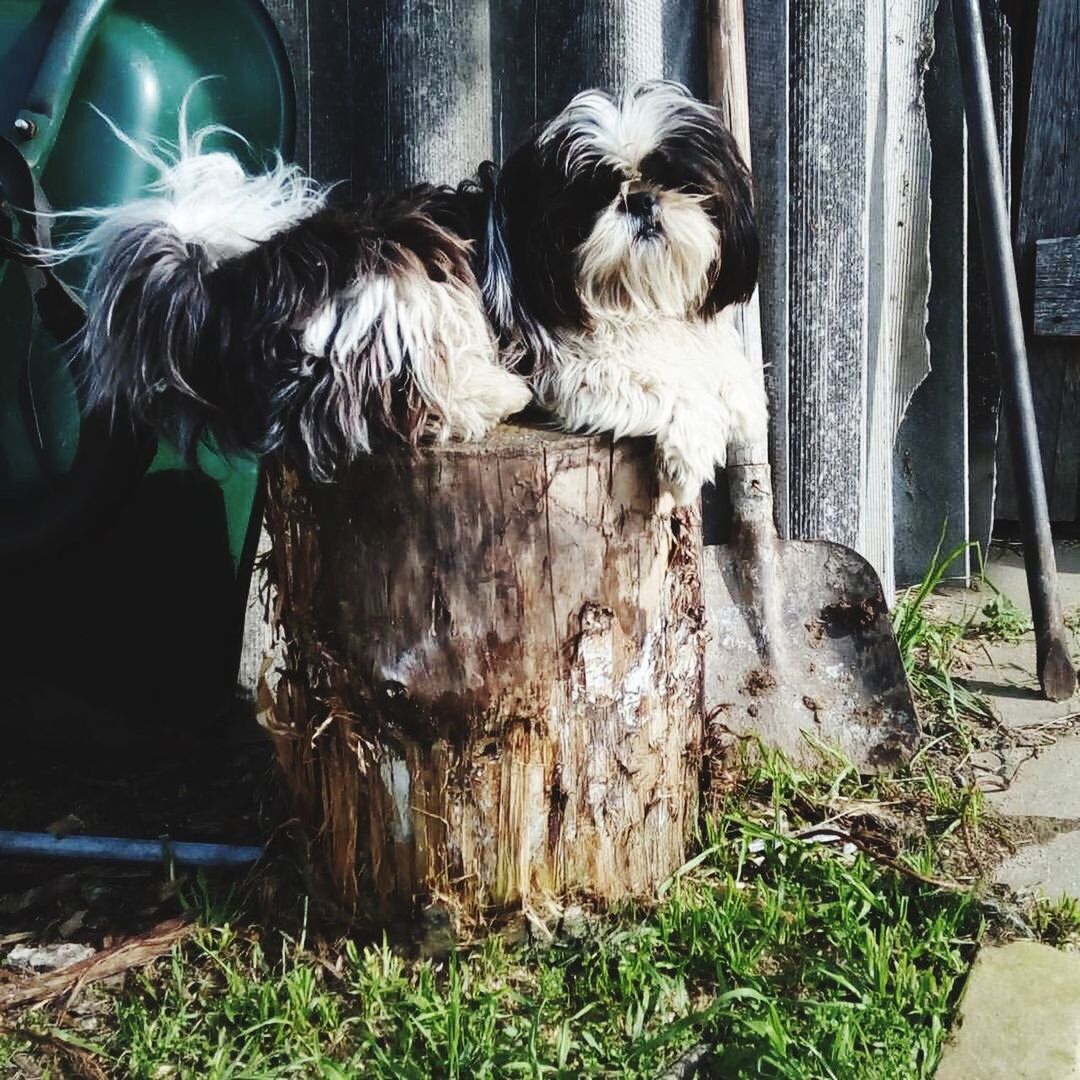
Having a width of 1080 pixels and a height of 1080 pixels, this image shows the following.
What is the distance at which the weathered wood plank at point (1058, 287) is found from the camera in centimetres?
430

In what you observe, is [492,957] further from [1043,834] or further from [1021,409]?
[1021,409]

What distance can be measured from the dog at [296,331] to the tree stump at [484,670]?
0.09 meters

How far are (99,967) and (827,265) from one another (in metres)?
2.40

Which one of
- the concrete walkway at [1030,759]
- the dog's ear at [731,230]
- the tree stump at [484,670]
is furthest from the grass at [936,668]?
the dog's ear at [731,230]

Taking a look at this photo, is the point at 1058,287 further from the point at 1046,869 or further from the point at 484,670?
the point at 484,670

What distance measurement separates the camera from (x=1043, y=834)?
2762 millimetres

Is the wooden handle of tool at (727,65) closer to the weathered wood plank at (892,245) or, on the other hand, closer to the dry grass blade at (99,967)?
the weathered wood plank at (892,245)

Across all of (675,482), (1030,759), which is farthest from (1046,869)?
(675,482)

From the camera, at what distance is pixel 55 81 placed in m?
2.67

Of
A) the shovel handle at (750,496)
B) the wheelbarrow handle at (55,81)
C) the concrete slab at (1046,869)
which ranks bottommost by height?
the concrete slab at (1046,869)

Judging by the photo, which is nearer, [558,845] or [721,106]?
[558,845]

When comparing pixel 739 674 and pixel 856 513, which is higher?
pixel 856 513

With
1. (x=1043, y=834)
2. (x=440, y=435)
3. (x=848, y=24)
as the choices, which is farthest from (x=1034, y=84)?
(x=440, y=435)

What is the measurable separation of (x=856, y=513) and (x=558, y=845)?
4.95 ft
